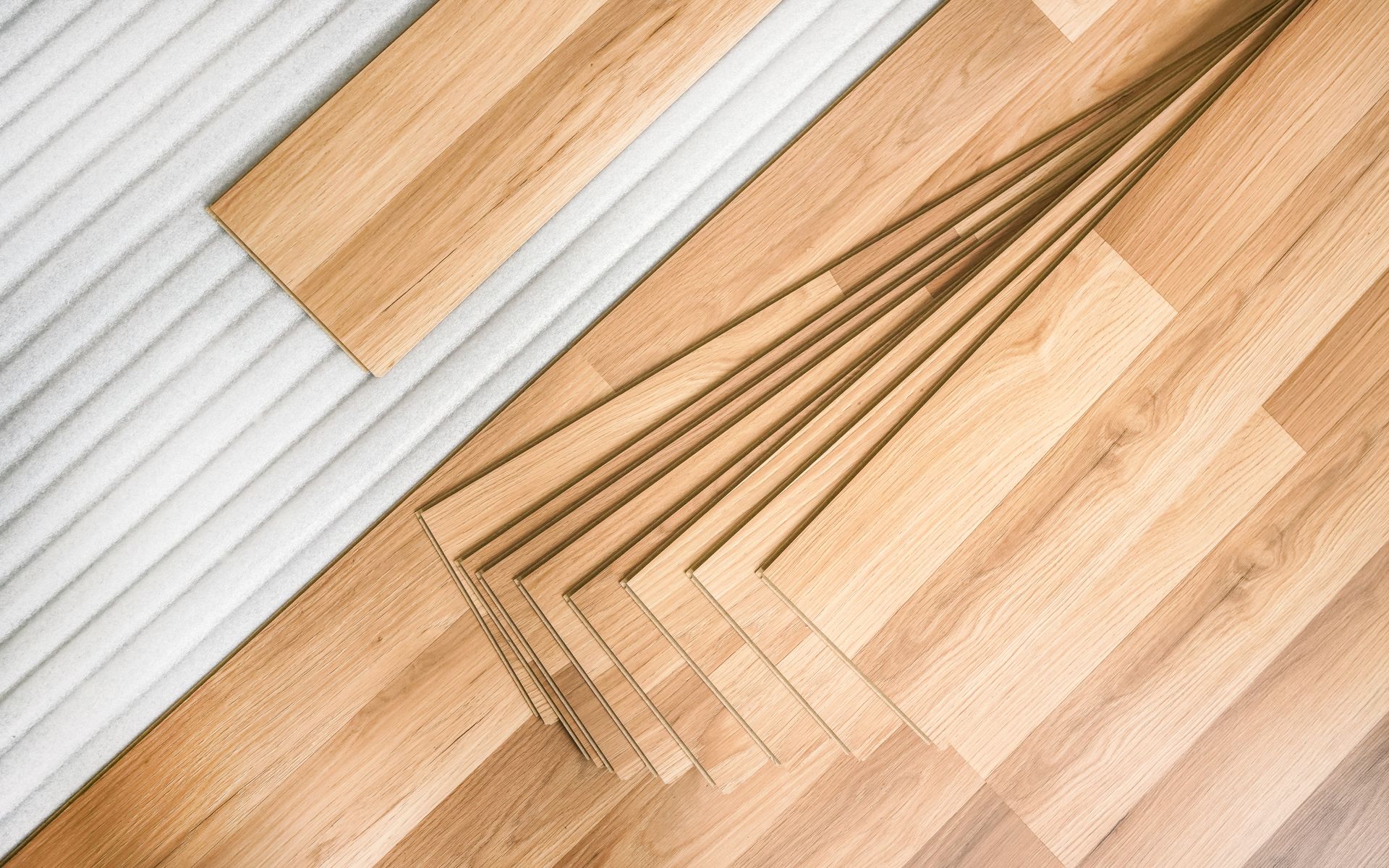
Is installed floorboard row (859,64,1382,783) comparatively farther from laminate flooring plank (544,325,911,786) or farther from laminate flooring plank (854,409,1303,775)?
laminate flooring plank (544,325,911,786)

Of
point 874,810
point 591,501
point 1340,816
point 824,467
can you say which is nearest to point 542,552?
point 591,501

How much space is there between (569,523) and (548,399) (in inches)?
5.9

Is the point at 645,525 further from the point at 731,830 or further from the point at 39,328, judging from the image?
the point at 39,328

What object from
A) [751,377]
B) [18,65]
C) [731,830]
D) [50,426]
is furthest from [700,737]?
[18,65]

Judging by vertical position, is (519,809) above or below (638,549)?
below

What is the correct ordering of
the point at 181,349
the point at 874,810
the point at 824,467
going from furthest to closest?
1. the point at 874,810
2. the point at 181,349
3. the point at 824,467

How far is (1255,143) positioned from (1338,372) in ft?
0.88

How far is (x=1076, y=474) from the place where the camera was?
2.75 feet

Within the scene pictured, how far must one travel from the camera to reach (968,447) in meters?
0.82

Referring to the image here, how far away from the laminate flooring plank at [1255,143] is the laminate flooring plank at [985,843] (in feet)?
2.13

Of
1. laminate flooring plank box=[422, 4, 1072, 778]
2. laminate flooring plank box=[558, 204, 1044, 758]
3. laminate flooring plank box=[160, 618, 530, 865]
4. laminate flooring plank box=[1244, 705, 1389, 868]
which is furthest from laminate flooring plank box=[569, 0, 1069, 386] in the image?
laminate flooring plank box=[1244, 705, 1389, 868]

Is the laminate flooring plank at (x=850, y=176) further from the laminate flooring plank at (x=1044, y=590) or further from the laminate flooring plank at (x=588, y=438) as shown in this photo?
the laminate flooring plank at (x=1044, y=590)

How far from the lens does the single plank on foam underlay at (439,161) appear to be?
89cm

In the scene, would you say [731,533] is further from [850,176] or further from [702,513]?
[850,176]
